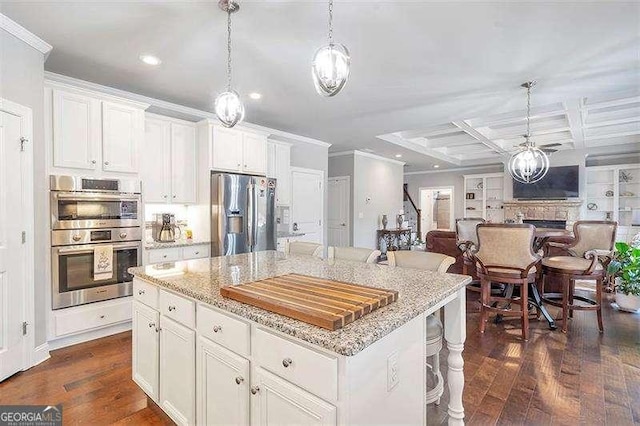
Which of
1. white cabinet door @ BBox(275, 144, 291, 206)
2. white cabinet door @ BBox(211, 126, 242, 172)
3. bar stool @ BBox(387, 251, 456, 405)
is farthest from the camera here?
white cabinet door @ BBox(275, 144, 291, 206)

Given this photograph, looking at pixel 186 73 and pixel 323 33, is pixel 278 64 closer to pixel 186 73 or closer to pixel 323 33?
pixel 323 33

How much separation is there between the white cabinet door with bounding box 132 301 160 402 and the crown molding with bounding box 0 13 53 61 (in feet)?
7.33

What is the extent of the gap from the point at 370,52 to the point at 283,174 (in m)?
2.83

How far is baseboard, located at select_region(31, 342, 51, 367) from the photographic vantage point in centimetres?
260

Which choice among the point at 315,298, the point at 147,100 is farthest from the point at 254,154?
the point at 315,298

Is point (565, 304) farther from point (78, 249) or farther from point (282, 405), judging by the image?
point (78, 249)

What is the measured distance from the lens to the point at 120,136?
329cm

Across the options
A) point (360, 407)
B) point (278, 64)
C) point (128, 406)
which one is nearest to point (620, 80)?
point (278, 64)

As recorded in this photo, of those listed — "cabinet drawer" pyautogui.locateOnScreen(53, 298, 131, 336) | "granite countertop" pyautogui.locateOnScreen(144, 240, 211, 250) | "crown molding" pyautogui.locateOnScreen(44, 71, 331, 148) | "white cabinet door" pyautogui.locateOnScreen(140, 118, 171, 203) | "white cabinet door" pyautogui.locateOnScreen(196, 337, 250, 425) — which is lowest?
"cabinet drawer" pyautogui.locateOnScreen(53, 298, 131, 336)

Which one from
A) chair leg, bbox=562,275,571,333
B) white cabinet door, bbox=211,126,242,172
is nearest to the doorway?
chair leg, bbox=562,275,571,333

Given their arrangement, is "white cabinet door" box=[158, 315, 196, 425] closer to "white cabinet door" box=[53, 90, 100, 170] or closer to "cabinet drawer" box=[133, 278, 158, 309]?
"cabinet drawer" box=[133, 278, 158, 309]

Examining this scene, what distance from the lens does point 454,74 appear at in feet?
10.7

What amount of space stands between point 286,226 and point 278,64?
118 inches

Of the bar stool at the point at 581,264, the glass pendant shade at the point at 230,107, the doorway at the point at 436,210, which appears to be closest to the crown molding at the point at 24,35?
the glass pendant shade at the point at 230,107
